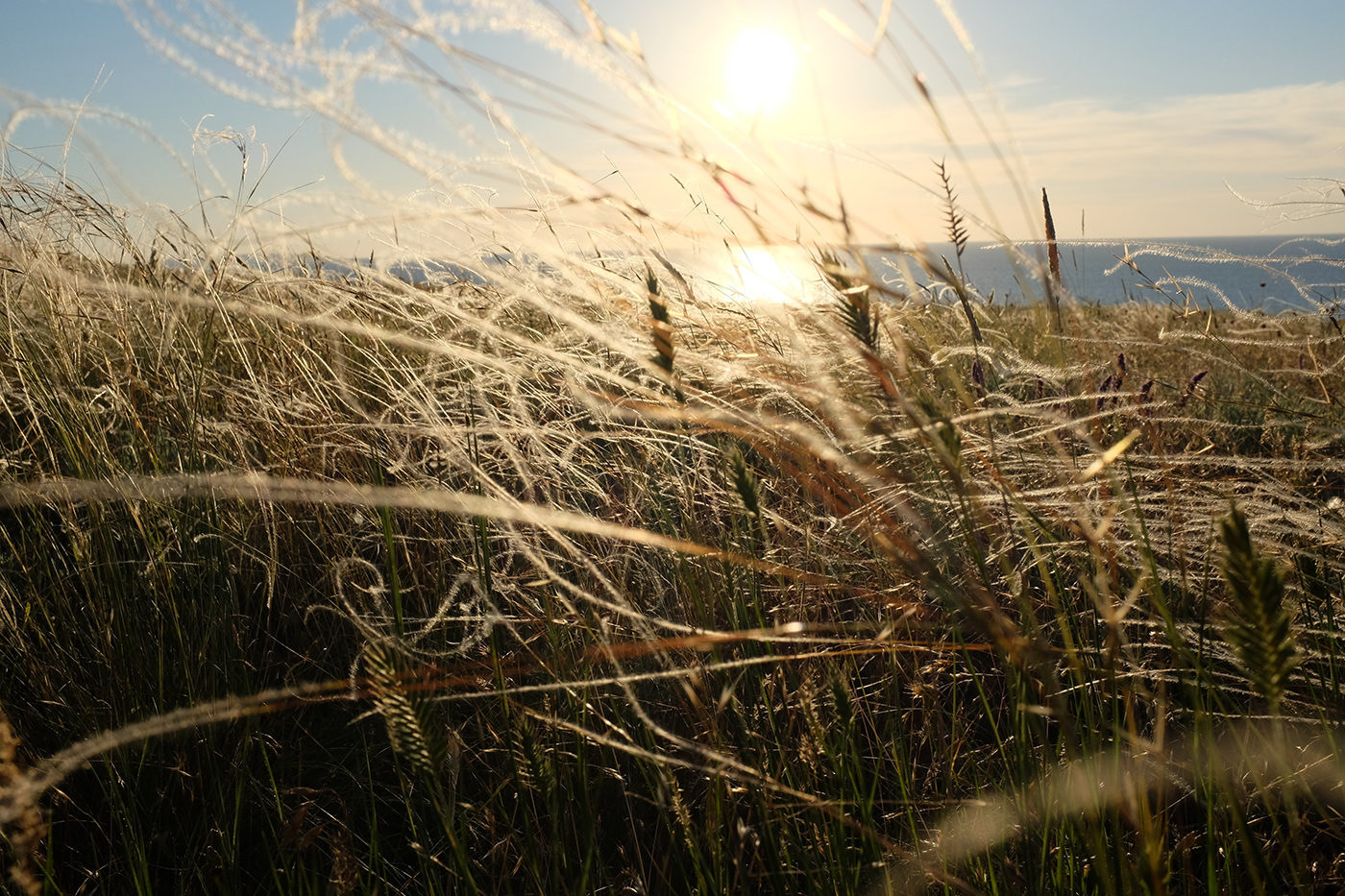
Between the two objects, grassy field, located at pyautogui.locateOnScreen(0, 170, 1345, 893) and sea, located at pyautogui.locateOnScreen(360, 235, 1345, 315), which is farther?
sea, located at pyautogui.locateOnScreen(360, 235, 1345, 315)

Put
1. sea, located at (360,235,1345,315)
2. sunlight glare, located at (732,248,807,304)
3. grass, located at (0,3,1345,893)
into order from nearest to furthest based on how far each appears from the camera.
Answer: grass, located at (0,3,1345,893), sea, located at (360,235,1345,315), sunlight glare, located at (732,248,807,304)

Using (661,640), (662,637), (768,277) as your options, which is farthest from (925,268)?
(662,637)

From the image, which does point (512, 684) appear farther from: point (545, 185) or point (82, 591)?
point (82, 591)

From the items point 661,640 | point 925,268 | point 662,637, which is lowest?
point 662,637

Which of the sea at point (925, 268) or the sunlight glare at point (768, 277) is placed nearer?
the sea at point (925, 268)

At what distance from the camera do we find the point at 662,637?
139 cm

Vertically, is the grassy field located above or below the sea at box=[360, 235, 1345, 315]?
below

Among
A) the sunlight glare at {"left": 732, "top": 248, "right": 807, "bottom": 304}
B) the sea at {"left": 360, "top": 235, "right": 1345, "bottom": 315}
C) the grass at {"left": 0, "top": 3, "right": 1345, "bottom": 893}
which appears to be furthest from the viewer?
the sunlight glare at {"left": 732, "top": 248, "right": 807, "bottom": 304}

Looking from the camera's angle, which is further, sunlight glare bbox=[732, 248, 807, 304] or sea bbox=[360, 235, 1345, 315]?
sunlight glare bbox=[732, 248, 807, 304]

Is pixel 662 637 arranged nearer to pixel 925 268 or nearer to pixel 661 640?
pixel 661 640

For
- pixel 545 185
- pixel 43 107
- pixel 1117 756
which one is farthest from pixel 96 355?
pixel 1117 756

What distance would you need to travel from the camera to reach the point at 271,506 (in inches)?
63.1

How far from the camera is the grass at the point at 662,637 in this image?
2.78ft

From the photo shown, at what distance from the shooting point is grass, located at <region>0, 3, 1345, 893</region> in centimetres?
85
